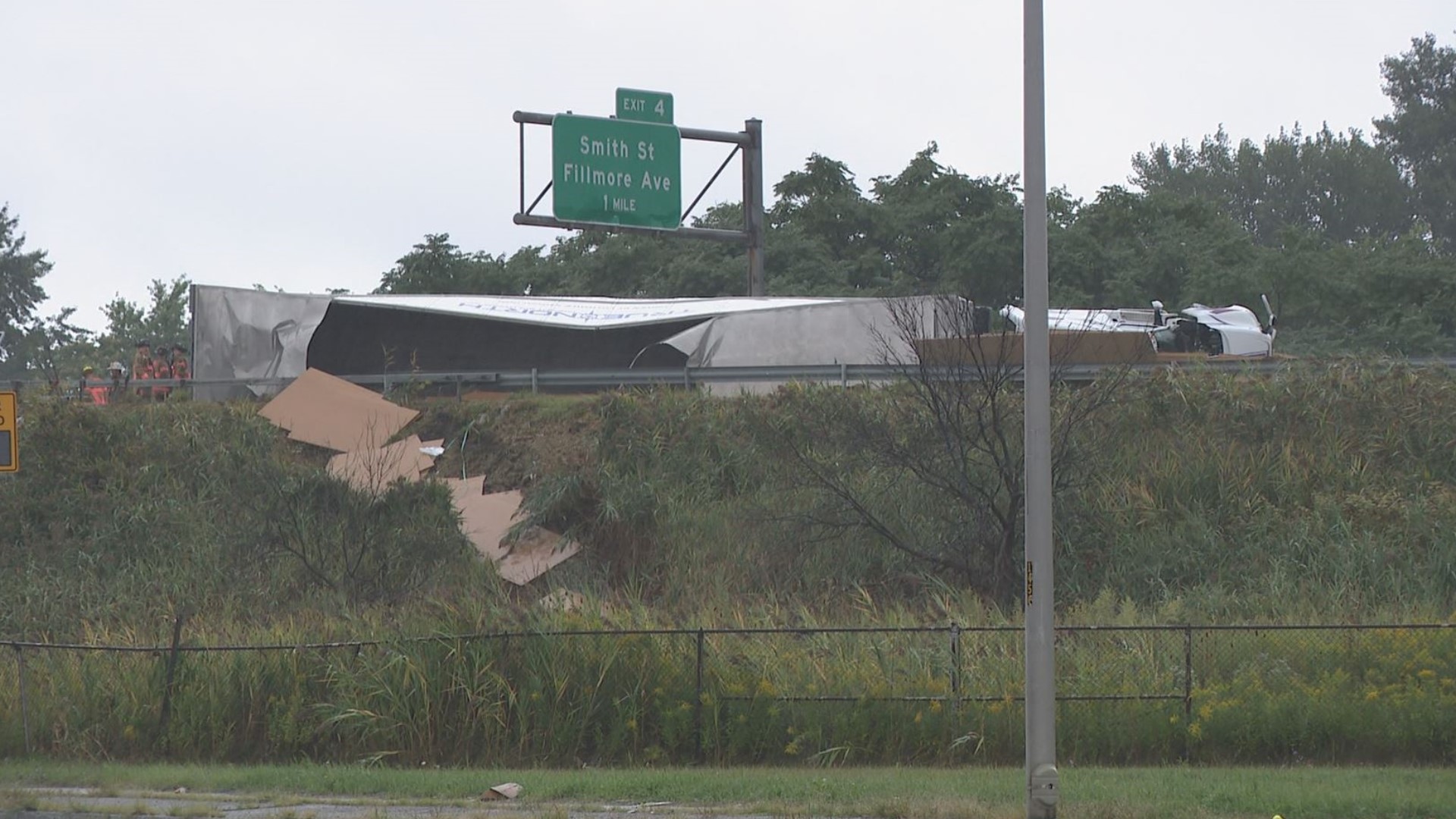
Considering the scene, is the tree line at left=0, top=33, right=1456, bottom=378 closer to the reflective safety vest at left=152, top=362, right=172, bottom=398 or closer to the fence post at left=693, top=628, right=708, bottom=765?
the reflective safety vest at left=152, top=362, right=172, bottom=398

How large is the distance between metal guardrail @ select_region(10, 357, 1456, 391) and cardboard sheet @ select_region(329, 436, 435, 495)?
1.66 metres

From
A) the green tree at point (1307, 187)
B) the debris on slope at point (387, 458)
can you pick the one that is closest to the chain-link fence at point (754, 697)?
the debris on slope at point (387, 458)

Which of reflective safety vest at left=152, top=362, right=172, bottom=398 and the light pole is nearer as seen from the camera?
the light pole

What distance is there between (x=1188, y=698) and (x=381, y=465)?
12800 mm

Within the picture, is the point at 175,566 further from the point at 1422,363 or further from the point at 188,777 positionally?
the point at 1422,363

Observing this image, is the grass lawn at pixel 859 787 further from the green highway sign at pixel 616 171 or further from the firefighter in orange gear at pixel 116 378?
the green highway sign at pixel 616 171

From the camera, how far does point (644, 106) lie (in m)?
27.1

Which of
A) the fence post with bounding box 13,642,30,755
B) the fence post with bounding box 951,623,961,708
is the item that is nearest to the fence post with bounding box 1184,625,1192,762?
the fence post with bounding box 951,623,961,708

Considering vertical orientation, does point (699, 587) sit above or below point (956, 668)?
above

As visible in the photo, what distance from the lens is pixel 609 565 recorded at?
23.0 meters

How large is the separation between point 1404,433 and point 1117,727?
993 cm

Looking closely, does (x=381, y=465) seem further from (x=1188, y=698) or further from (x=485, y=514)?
(x=1188, y=698)

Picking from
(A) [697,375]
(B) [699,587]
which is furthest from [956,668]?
(A) [697,375]

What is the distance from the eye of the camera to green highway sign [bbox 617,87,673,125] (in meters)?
27.0
